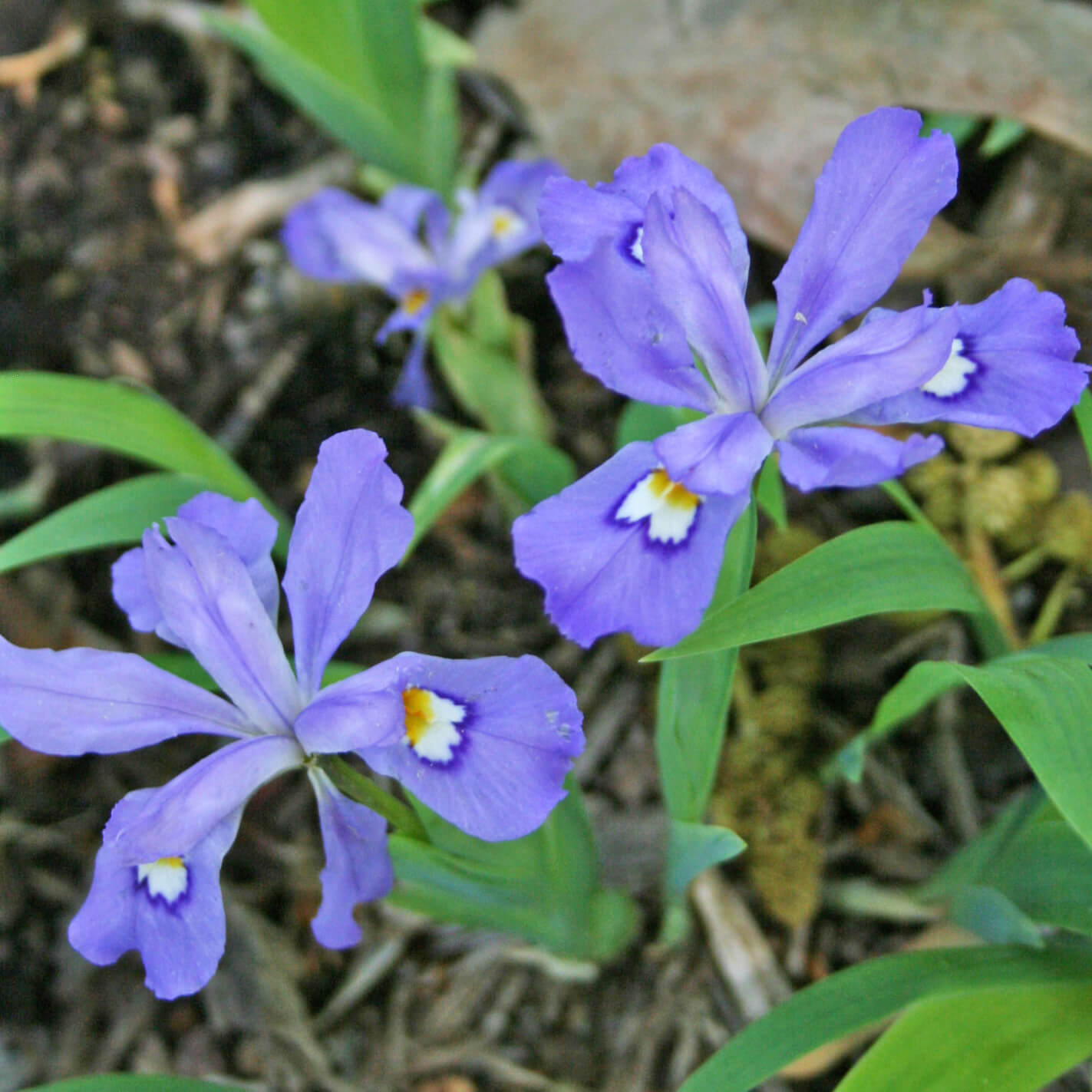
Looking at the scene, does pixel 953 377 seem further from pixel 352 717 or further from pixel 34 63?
pixel 34 63

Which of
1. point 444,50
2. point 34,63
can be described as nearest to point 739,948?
point 444,50

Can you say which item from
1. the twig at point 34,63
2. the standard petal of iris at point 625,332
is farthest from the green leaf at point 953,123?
the twig at point 34,63

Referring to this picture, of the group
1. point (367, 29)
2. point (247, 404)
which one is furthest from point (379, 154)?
point (247, 404)

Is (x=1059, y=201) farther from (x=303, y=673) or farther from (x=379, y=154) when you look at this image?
(x=303, y=673)

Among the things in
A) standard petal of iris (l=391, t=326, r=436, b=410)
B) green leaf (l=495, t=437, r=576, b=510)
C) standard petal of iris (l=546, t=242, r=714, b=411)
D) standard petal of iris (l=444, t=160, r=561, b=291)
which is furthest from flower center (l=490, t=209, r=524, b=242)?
standard petal of iris (l=546, t=242, r=714, b=411)

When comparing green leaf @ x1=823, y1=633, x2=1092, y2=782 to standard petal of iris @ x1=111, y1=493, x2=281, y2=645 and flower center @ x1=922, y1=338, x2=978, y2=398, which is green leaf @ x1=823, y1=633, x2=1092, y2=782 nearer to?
flower center @ x1=922, y1=338, x2=978, y2=398

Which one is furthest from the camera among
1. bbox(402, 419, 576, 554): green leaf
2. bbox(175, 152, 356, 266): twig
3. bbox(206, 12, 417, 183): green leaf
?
bbox(175, 152, 356, 266): twig
